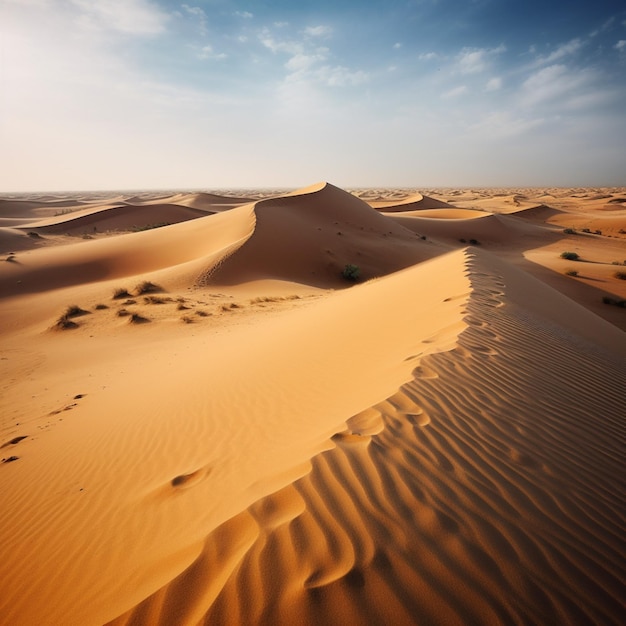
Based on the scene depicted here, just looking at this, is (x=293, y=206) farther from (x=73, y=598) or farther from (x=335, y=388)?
(x=73, y=598)

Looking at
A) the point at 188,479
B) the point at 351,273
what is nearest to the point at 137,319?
the point at 188,479

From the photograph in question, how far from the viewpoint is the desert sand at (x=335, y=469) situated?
5.75 ft

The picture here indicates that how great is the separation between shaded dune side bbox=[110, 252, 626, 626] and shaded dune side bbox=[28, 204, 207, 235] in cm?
3922

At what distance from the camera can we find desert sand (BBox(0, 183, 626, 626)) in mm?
1753

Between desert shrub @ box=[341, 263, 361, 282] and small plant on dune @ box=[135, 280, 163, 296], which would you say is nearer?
small plant on dune @ box=[135, 280, 163, 296]

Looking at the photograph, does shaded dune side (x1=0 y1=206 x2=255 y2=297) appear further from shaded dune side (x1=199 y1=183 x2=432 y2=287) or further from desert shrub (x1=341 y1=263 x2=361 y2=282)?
desert shrub (x1=341 y1=263 x2=361 y2=282)

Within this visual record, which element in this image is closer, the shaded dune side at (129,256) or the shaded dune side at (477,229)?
the shaded dune side at (129,256)

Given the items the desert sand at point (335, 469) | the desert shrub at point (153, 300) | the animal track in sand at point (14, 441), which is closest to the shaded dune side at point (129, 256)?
the desert shrub at point (153, 300)

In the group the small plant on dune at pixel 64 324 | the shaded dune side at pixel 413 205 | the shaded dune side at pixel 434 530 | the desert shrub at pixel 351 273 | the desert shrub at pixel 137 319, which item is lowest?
the shaded dune side at pixel 413 205

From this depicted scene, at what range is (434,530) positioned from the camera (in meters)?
1.97

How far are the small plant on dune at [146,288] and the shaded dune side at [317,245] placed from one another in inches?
70.1

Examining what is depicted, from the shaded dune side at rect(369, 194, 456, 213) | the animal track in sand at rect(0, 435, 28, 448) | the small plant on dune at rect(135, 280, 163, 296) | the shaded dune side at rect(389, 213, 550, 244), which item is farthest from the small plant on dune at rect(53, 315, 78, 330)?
the shaded dune side at rect(369, 194, 456, 213)

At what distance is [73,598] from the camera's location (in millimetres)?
2199

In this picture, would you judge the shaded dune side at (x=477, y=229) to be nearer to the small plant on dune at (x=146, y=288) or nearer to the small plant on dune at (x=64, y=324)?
the small plant on dune at (x=146, y=288)
